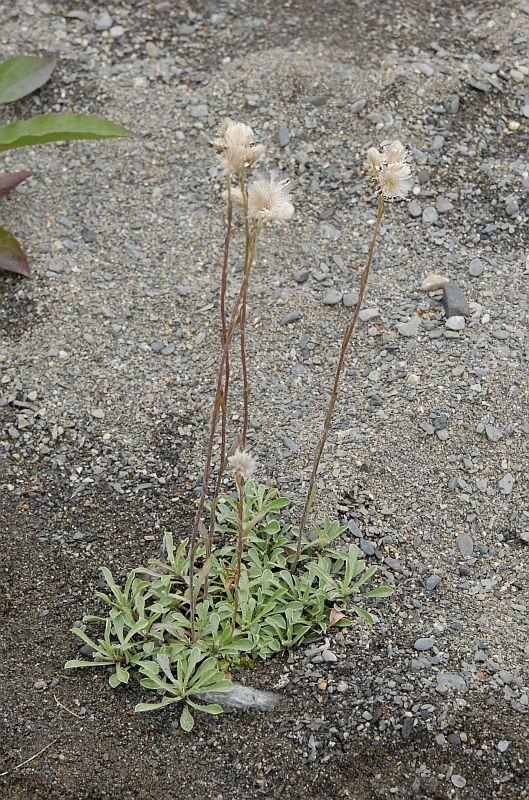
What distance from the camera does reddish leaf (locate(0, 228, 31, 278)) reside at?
348 centimetres

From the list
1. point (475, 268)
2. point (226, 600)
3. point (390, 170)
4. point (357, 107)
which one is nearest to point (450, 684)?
point (226, 600)

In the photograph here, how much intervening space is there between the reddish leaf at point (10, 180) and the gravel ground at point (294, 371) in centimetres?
22

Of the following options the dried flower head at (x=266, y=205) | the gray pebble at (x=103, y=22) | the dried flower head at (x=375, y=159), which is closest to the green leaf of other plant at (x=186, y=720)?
the dried flower head at (x=266, y=205)

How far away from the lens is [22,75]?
3.90 m

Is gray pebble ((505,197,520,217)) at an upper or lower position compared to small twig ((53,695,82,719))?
upper

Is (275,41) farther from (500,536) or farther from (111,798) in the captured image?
(111,798)

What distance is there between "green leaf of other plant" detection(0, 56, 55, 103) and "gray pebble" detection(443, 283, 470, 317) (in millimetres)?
1758

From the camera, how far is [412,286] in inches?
134

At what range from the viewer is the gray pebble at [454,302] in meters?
3.27

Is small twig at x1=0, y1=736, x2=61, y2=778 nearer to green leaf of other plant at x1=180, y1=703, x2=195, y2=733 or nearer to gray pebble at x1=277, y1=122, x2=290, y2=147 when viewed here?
green leaf of other plant at x1=180, y1=703, x2=195, y2=733

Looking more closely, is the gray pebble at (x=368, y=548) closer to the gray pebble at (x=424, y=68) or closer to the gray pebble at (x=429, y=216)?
the gray pebble at (x=429, y=216)

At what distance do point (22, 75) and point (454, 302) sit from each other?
1.88m

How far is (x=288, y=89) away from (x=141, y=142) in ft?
1.96

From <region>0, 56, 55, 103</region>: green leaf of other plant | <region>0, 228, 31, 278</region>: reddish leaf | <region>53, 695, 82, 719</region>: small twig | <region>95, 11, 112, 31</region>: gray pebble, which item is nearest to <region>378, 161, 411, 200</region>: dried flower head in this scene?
<region>53, 695, 82, 719</region>: small twig
